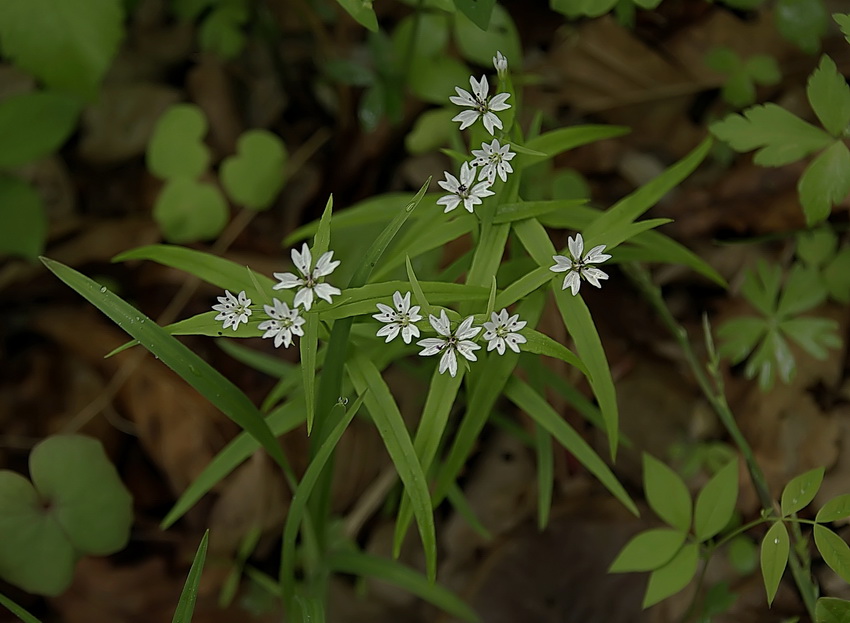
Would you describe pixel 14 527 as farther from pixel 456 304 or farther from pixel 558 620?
pixel 558 620

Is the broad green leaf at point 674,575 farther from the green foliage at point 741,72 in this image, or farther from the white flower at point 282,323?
the green foliage at point 741,72

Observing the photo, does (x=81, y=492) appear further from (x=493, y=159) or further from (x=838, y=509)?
(x=838, y=509)

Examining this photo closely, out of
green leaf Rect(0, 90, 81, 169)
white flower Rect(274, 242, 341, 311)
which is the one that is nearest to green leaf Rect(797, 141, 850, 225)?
white flower Rect(274, 242, 341, 311)

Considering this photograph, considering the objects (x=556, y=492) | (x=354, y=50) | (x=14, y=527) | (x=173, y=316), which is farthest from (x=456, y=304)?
(x=354, y=50)

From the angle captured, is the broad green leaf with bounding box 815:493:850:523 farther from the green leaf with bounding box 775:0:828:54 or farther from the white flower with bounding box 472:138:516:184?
the green leaf with bounding box 775:0:828:54

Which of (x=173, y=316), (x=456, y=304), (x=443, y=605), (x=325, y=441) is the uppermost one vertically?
(x=173, y=316)

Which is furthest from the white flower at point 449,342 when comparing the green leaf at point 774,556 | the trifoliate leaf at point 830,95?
the trifoliate leaf at point 830,95
